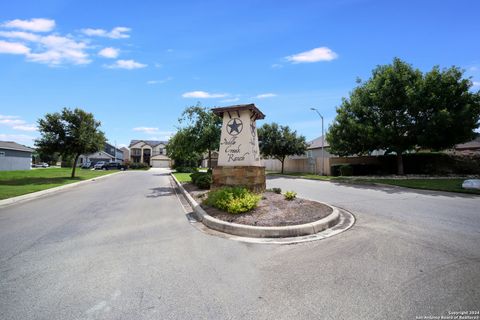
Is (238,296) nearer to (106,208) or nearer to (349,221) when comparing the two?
(349,221)

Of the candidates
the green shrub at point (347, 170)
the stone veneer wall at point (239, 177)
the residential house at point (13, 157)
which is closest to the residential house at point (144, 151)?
the residential house at point (13, 157)

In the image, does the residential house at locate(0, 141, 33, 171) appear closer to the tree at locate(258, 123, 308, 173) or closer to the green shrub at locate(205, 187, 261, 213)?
the tree at locate(258, 123, 308, 173)

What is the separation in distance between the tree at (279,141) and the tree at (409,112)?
10.4 meters

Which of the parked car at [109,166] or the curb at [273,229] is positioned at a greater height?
the parked car at [109,166]

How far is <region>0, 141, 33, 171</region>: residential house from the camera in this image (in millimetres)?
31906

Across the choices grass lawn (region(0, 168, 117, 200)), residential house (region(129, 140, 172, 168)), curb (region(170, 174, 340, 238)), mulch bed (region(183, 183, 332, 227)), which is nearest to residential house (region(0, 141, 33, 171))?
grass lawn (region(0, 168, 117, 200))

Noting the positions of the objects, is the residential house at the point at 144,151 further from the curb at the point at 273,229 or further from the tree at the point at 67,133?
the curb at the point at 273,229

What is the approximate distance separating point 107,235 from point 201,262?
9.49 ft

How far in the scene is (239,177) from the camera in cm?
1088

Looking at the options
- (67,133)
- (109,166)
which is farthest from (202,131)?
(109,166)

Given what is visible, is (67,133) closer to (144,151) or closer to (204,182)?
(204,182)

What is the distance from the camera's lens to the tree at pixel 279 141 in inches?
1330

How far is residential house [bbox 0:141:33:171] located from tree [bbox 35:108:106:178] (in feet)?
41.6

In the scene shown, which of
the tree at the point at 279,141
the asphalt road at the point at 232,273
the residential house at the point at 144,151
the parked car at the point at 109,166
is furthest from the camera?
the residential house at the point at 144,151
